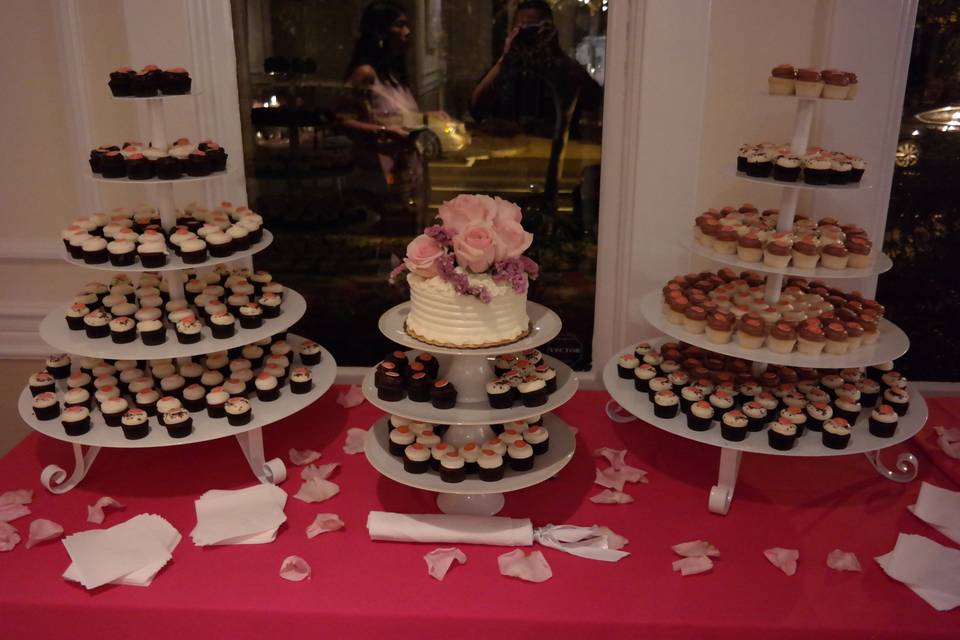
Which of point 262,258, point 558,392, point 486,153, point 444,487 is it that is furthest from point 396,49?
point 444,487

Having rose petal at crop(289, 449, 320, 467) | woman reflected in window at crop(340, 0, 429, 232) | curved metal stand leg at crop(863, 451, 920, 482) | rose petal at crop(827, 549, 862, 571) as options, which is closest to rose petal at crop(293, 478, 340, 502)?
rose petal at crop(289, 449, 320, 467)

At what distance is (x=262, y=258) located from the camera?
248 centimetres

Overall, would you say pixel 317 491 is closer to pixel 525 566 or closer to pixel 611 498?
pixel 525 566

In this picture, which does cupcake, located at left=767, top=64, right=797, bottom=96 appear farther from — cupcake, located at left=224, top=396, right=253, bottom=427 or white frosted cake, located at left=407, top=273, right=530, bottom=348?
cupcake, located at left=224, top=396, right=253, bottom=427

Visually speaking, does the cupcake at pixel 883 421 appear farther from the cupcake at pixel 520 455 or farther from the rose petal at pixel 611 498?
the cupcake at pixel 520 455

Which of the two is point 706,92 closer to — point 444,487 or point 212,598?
point 444,487

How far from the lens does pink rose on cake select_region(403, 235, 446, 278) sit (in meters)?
1.63

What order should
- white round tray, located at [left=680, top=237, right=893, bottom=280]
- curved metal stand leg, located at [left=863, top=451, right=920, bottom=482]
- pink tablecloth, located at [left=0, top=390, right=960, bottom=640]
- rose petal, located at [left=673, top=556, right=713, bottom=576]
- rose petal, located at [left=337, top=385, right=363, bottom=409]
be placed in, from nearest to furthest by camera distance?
pink tablecloth, located at [left=0, top=390, right=960, bottom=640] < rose petal, located at [left=673, top=556, right=713, bottom=576] < white round tray, located at [left=680, top=237, right=893, bottom=280] < curved metal stand leg, located at [left=863, top=451, right=920, bottom=482] < rose petal, located at [left=337, top=385, right=363, bottom=409]

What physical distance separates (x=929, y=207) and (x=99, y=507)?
2325mm

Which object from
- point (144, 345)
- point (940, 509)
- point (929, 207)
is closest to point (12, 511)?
point (144, 345)

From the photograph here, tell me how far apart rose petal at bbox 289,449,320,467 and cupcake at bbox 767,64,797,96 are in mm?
1396

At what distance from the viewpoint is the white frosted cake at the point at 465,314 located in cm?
162

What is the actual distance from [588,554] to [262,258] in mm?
1370

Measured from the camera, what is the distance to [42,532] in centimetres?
173
